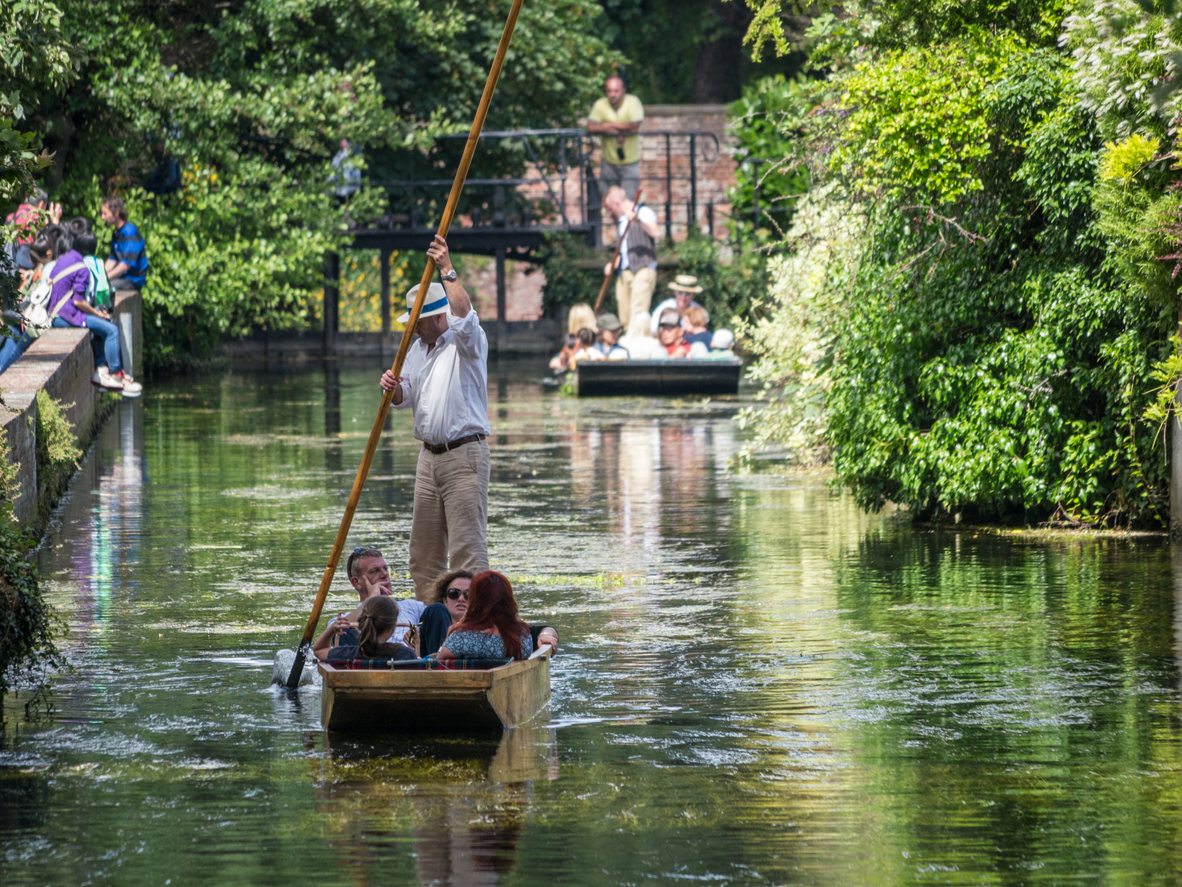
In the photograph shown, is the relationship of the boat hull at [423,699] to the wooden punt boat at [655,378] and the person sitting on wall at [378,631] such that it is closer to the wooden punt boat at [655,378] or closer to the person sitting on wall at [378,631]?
the person sitting on wall at [378,631]

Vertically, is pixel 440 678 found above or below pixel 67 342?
below

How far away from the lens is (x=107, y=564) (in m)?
12.9

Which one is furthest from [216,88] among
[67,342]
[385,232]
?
[67,342]

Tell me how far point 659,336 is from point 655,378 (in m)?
1.30

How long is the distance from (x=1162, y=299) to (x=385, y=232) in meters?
23.2

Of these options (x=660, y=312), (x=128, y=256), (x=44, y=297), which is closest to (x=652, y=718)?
(x=44, y=297)

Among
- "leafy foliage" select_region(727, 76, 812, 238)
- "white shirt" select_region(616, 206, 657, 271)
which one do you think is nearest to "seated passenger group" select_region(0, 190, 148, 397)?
"white shirt" select_region(616, 206, 657, 271)

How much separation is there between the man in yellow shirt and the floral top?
82.0ft

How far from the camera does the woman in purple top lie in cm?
2067

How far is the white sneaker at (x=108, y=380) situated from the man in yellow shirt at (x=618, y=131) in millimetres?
12975

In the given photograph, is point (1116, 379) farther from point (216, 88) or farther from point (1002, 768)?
point (216, 88)

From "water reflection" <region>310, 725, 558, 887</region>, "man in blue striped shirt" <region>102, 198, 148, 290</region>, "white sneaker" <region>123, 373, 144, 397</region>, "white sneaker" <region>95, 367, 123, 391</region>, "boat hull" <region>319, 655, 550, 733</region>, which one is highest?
"man in blue striped shirt" <region>102, 198, 148, 290</region>

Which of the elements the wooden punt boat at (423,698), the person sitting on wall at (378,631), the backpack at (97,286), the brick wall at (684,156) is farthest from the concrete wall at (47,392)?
the brick wall at (684,156)

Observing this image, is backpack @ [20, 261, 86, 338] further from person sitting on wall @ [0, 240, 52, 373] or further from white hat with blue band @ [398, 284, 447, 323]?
white hat with blue band @ [398, 284, 447, 323]
